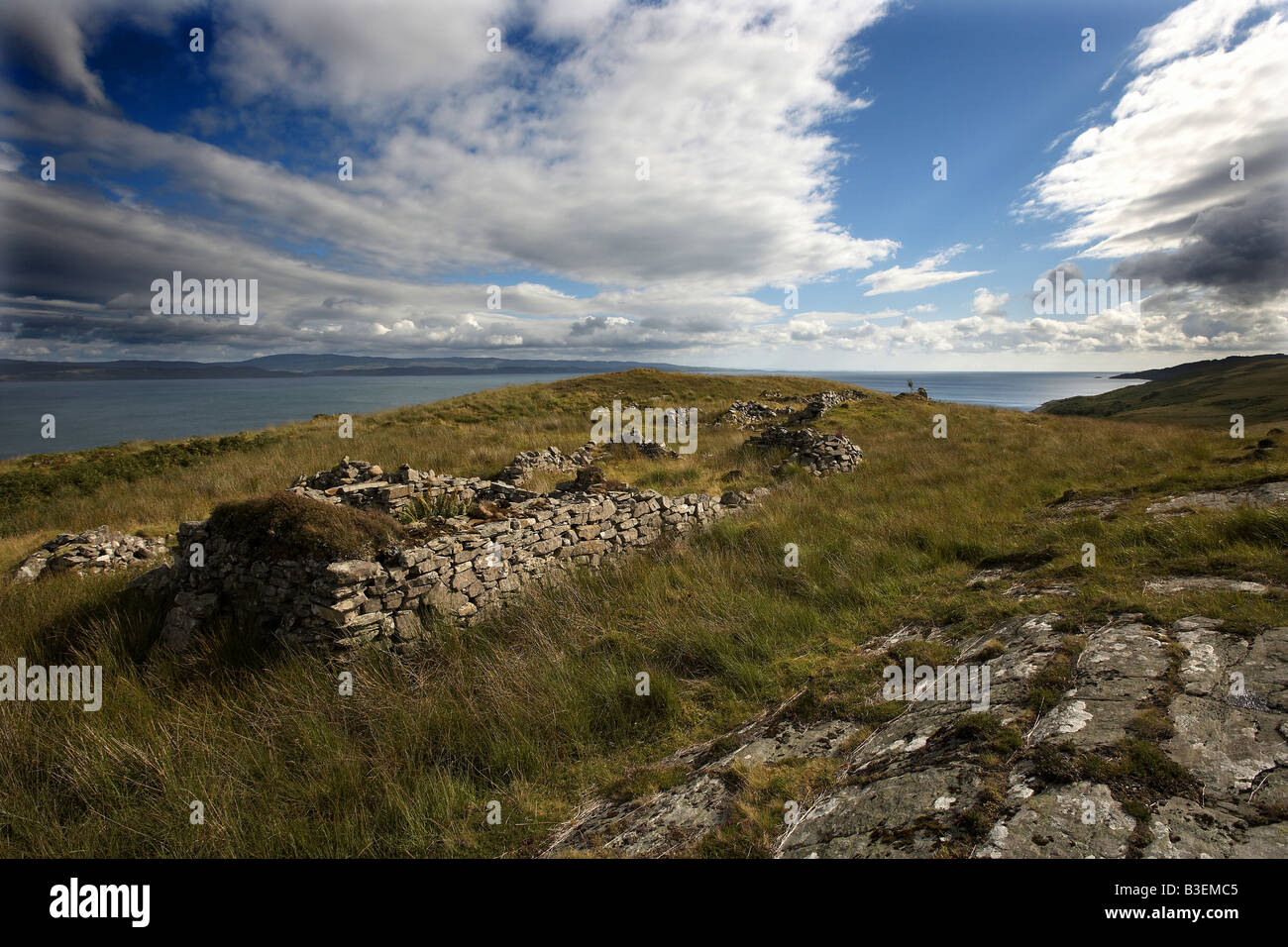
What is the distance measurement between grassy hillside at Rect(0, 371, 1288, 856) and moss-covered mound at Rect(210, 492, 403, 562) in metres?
1.16

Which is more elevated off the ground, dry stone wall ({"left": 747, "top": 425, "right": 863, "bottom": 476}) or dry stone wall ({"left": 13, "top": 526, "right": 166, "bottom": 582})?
dry stone wall ({"left": 747, "top": 425, "right": 863, "bottom": 476})

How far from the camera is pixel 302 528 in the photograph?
6152 mm

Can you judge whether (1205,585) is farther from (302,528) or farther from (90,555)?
(90,555)

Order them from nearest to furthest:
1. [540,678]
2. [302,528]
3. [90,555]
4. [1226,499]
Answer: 1. [540,678]
2. [302,528]
3. [1226,499]
4. [90,555]

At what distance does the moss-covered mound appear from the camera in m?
6.02

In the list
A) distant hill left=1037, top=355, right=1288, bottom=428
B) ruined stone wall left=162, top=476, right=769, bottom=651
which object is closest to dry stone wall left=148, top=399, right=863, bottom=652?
ruined stone wall left=162, top=476, right=769, bottom=651

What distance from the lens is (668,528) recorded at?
33.3 ft

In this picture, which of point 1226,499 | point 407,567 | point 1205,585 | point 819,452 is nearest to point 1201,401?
point 819,452

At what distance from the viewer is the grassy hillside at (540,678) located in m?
3.50

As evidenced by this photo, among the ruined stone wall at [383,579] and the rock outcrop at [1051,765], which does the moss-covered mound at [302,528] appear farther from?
the rock outcrop at [1051,765]

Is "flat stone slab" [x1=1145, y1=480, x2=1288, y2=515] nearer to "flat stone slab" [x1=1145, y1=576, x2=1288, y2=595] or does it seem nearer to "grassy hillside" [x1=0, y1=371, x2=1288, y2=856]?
"grassy hillside" [x1=0, y1=371, x2=1288, y2=856]

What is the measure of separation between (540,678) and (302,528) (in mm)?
3642

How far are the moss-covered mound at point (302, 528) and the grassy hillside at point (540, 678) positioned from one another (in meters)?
1.16

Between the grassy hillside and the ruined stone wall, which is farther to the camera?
the ruined stone wall
